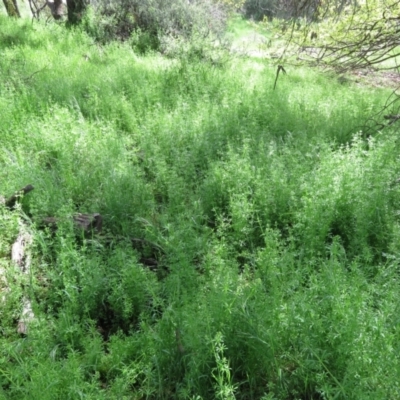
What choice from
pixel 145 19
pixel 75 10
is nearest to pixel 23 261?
pixel 145 19

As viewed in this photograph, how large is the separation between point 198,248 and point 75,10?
956cm

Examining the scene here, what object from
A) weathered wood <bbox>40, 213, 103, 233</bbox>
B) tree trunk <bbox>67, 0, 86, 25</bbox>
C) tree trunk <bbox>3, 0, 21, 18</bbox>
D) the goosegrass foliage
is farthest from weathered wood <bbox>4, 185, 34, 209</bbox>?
tree trunk <bbox>3, 0, 21, 18</bbox>

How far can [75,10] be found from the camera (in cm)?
1033

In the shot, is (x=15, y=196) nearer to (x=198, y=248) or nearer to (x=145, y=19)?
(x=198, y=248)

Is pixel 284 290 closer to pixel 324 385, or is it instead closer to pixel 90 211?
pixel 324 385

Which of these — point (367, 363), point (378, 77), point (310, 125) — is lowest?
point (378, 77)

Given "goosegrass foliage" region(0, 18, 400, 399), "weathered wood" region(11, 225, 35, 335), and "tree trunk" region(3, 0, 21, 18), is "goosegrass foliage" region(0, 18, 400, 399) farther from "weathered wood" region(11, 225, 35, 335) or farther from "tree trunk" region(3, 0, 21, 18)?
"tree trunk" region(3, 0, 21, 18)

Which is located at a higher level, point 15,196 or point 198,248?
point 15,196

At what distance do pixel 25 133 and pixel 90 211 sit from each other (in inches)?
77.3

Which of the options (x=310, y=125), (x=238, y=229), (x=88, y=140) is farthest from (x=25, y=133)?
(x=310, y=125)

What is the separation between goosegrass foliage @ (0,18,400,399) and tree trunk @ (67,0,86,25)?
14.2 ft

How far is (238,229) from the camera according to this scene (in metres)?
3.42

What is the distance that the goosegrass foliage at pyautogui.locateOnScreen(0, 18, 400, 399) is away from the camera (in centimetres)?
218

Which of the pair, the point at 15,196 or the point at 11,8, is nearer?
the point at 15,196
